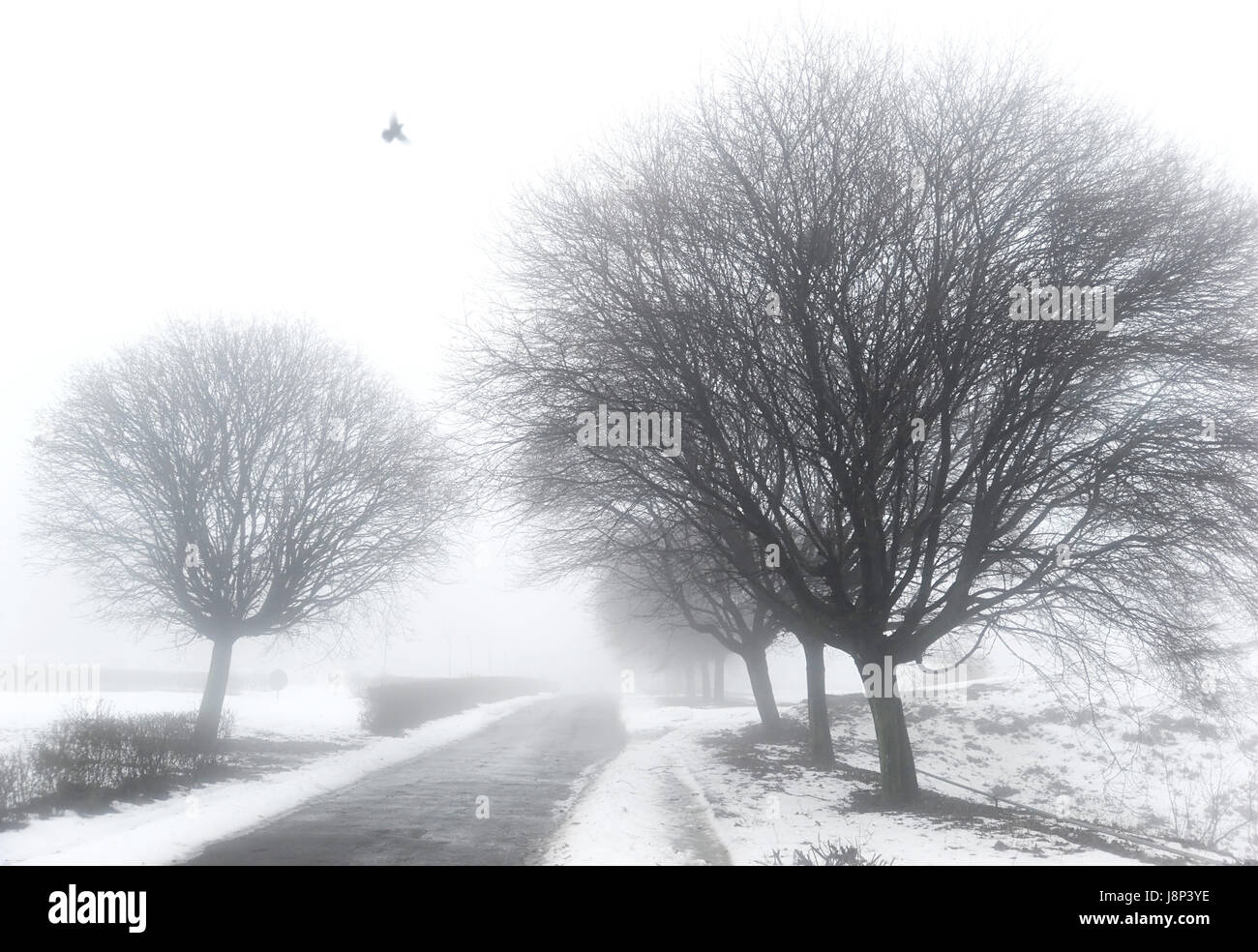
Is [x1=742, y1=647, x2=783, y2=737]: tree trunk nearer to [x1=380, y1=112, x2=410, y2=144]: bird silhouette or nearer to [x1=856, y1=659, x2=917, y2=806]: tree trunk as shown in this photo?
[x1=856, y1=659, x2=917, y2=806]: tree trunk

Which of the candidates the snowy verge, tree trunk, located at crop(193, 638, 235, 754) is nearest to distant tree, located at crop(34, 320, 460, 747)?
tree trunk, located at crop(193, 638, 235, 754)

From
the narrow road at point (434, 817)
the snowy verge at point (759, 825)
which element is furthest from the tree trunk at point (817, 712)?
the narrow road at point (434, 817)

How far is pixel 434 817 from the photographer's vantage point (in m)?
10.6


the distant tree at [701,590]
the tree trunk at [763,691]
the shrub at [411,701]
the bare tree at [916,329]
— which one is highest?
the bare tree at [916,329]

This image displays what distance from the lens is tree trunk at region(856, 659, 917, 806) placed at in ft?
35.7

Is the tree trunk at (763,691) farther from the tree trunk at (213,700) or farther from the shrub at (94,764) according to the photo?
the shrub at (94,764)

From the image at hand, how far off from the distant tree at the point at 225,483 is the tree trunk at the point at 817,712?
27.6ft

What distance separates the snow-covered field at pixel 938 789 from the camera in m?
8.39

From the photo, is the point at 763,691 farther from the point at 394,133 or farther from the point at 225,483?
the point at 394,133

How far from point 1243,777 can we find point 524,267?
1758cm

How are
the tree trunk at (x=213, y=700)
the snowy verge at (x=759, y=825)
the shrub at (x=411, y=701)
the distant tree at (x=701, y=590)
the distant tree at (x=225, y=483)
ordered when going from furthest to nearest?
the shrub at (x=411, y=701)
the distant tree at (x=225, y=483)
the distant tree at (x=701, y=590)
the tree trunk at (x=213, y=700)
the snowy verge at (x=759, y=825)

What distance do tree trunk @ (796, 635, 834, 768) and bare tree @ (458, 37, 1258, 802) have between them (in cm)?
532

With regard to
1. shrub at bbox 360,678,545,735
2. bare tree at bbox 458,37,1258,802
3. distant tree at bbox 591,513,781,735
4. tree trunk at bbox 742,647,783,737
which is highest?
bare tree at bbox 458,37,1258,802
